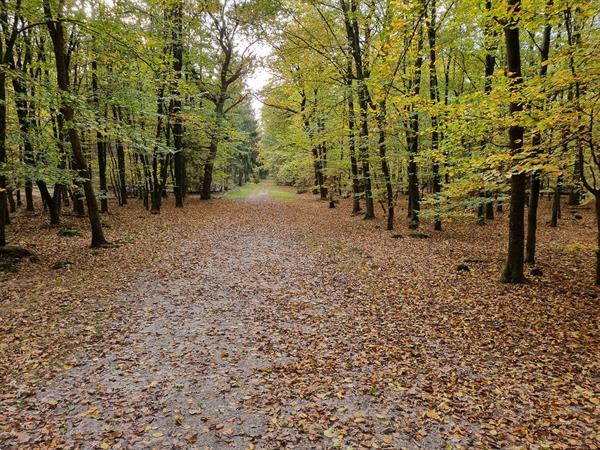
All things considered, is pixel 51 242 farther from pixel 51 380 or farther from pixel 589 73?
pixel 589 73

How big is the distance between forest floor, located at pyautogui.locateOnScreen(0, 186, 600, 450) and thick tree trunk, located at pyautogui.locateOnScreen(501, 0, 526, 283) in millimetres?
550

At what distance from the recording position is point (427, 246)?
13.6m

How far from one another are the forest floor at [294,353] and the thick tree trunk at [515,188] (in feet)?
1.80

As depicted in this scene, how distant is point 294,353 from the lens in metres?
6.03

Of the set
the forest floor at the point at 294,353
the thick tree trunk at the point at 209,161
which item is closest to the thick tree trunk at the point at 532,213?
the forest floor at the point at 294,353

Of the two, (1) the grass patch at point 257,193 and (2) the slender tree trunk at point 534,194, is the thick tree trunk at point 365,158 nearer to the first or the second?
(2) the slender tree trunk at point 534,194

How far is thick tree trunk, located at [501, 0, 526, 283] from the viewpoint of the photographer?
7.80 metres

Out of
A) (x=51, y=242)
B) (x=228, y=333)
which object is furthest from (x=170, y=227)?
(x=228, y=333)

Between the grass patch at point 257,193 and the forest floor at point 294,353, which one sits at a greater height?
the grass patch at point 257,193

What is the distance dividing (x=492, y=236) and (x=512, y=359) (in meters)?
10.8

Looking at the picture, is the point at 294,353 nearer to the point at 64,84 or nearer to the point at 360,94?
the point at 64,84

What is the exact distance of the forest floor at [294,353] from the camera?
4254 mm

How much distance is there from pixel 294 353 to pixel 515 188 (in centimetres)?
663

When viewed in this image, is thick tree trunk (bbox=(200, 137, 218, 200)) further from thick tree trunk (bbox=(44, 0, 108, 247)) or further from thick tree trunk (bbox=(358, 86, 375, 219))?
thick tree trunk (bbox=(44, 0, 108, 247))
